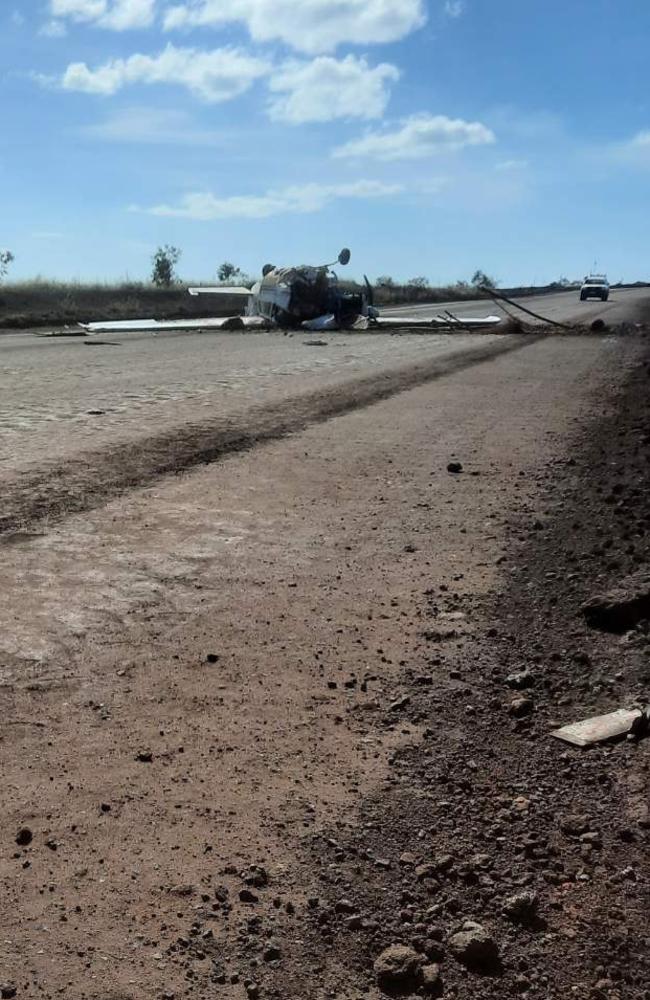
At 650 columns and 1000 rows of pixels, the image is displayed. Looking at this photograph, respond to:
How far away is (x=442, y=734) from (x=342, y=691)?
56cm

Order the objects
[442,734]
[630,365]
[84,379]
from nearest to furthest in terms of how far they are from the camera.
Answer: [442,734] → [84,379] → [630,365]

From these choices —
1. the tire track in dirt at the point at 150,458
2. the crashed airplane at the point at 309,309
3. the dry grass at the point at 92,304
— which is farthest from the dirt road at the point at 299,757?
the dry grass at the point at 92,304

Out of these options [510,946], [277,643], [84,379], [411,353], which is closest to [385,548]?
[277,643]

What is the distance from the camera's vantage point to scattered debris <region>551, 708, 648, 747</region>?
4.01m

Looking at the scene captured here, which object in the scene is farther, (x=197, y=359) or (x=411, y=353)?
(x=411, y=353)

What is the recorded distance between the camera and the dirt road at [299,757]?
9.05 feet

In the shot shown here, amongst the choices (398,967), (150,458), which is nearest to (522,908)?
(398,967)

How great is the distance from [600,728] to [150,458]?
6066mm

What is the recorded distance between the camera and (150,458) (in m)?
9.35

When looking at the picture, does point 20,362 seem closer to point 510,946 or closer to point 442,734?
point 442,734

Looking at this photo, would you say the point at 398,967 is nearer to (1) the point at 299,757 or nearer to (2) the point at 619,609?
(1) the point at 299,757

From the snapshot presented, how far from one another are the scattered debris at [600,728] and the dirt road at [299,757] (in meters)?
0.10

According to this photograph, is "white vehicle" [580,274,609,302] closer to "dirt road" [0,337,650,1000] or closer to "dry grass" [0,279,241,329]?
"dry grass" [0,279,241,329]

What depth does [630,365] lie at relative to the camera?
1977cm
